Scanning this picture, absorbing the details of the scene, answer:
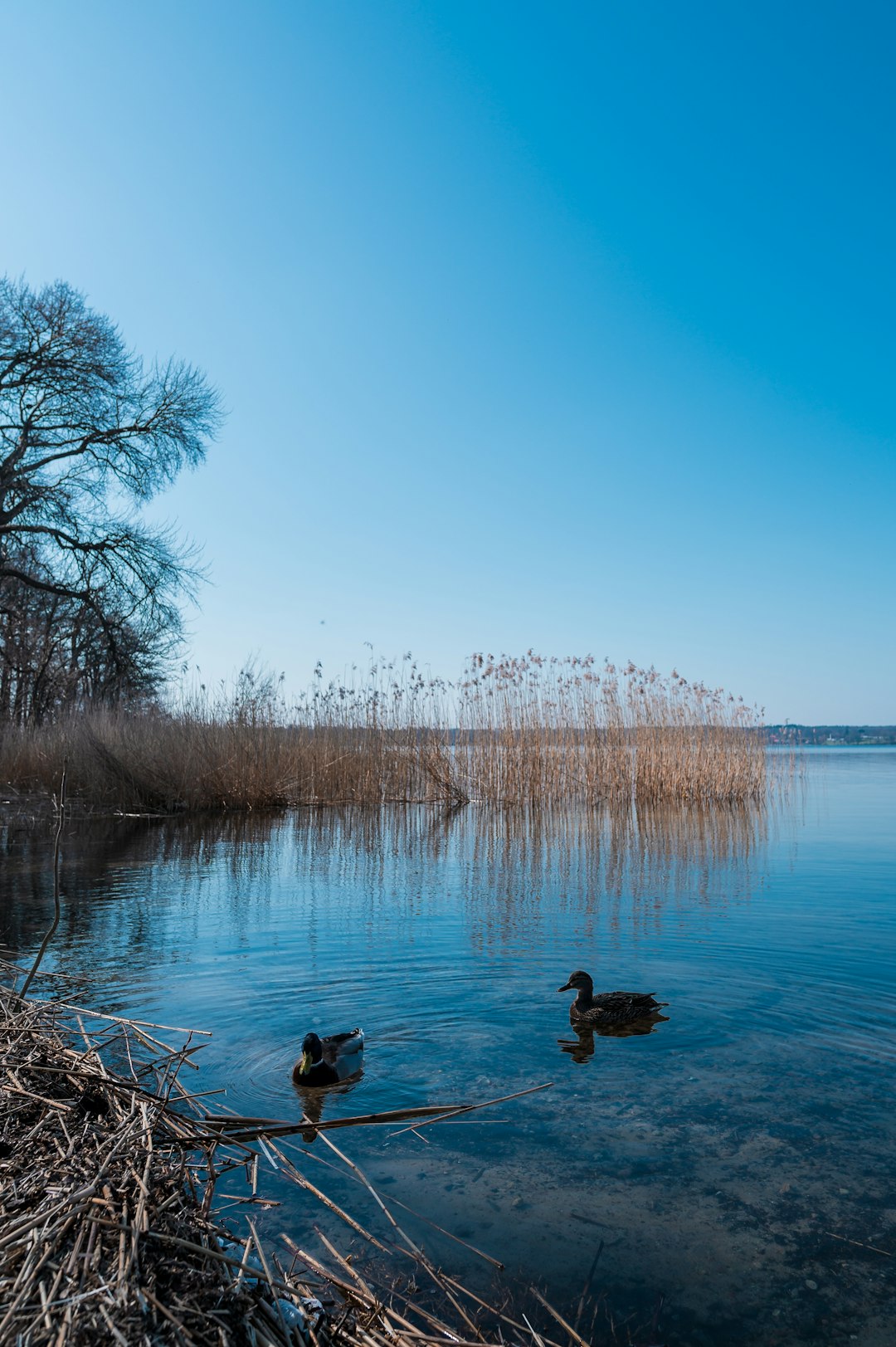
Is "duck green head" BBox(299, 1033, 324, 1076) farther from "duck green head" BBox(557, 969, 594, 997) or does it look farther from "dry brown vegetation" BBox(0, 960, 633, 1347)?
"duck green head" BBox(557, 969, 594, 997)

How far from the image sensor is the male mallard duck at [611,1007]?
4430mm

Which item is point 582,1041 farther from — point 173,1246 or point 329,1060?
point 173,1246

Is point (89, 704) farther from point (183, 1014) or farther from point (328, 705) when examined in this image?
point (183, 1014)

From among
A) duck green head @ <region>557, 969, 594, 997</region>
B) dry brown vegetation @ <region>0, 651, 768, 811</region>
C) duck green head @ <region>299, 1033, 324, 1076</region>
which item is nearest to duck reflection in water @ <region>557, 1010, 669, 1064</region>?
duck green head @ <region>557, 969, 594, 997</region>

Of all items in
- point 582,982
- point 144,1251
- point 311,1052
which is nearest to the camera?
point 144,1251

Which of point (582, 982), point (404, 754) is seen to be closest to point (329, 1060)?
point (582, 982)

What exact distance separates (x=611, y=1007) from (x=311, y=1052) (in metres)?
1.58

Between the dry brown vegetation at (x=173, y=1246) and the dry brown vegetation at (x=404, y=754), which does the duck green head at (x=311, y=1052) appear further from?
the dry brown vegetation at (x=404, y=754)

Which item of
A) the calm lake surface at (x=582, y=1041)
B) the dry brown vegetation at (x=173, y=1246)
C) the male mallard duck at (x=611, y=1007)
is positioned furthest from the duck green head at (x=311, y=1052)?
the male mallard duck at (x=611, y=1007)

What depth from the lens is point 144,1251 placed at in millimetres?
1745

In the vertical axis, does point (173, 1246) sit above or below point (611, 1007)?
above

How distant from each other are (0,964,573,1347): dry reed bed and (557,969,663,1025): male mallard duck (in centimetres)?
186

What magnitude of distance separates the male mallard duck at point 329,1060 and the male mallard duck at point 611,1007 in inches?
47.5

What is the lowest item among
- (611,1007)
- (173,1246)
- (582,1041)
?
(582,1041)
